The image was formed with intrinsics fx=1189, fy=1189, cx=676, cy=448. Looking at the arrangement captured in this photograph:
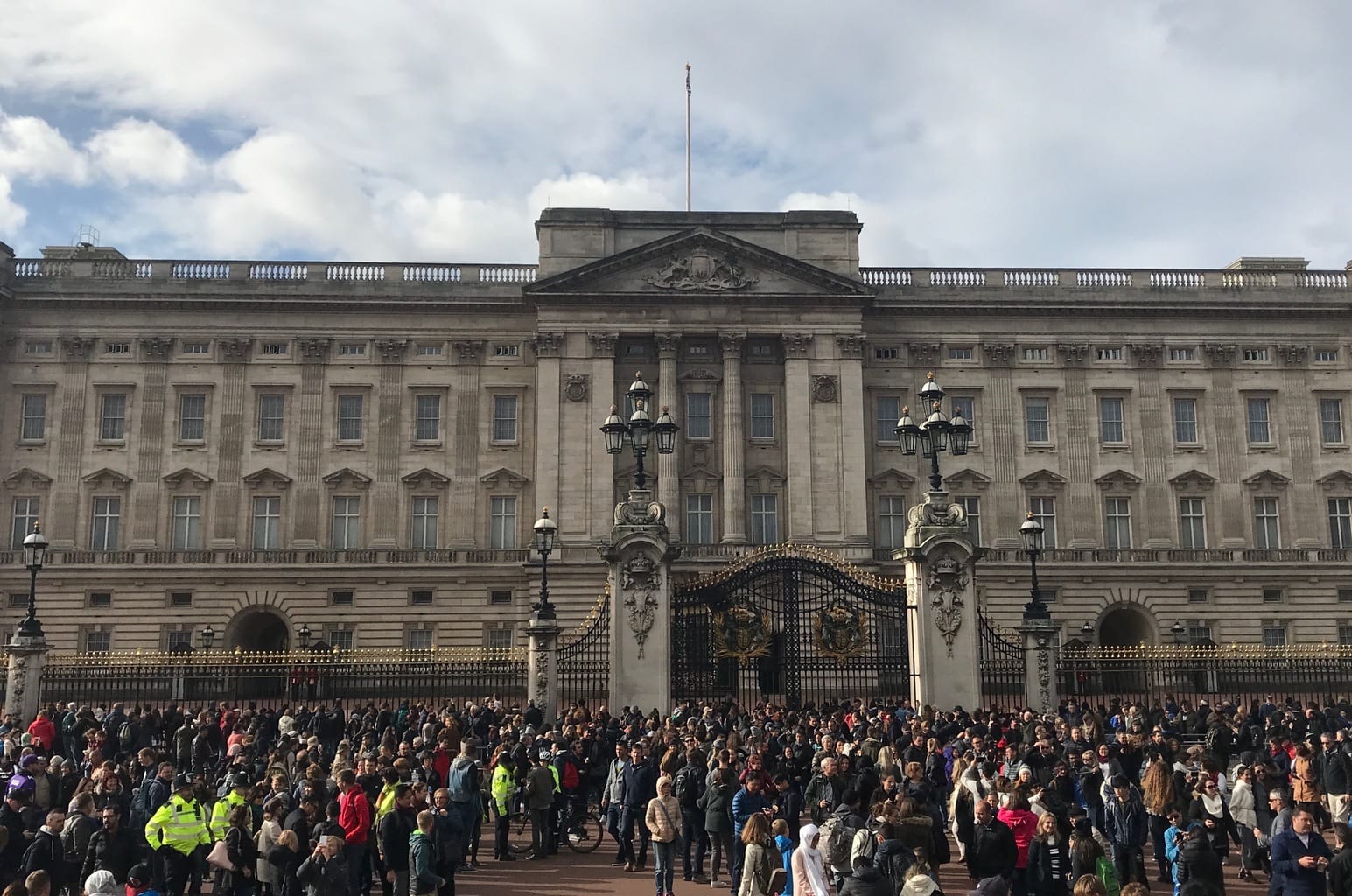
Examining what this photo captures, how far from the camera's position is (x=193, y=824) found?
45.5 feet

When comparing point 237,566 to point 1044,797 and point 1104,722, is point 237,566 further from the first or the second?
point 1044,797

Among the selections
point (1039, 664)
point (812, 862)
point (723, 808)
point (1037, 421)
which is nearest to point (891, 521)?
point (1037, 421)

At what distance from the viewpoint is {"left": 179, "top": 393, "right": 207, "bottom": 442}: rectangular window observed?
51344mm

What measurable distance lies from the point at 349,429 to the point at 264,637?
32.8 ft

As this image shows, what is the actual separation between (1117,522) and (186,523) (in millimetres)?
40224

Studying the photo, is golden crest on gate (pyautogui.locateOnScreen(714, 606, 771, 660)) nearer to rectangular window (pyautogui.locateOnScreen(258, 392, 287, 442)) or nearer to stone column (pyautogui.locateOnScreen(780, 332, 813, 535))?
stone column (pyautogui.locateOnScreen(780, 332, 813, 535))

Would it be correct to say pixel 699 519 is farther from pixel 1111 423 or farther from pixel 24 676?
pixel 24 676

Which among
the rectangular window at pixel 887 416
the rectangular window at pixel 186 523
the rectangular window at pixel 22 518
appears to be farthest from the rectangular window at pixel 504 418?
the rectangular window at pixel 22 518

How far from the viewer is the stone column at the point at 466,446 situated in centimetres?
5081

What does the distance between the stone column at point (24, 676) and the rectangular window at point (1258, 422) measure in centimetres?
4791

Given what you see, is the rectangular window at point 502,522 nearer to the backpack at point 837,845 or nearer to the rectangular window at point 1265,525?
the rectangular window at point 1265,525

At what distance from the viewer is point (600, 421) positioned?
50.3 m

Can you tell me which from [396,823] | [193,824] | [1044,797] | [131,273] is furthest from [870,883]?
[131,273]

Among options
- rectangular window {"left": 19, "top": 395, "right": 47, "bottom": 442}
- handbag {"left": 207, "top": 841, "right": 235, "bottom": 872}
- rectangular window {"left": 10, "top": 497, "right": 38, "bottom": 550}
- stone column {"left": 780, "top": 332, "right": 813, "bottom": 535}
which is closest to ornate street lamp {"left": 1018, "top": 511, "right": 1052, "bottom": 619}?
stone column {"left": 780, "top": 332, "right": 813, "bottom": 535}
